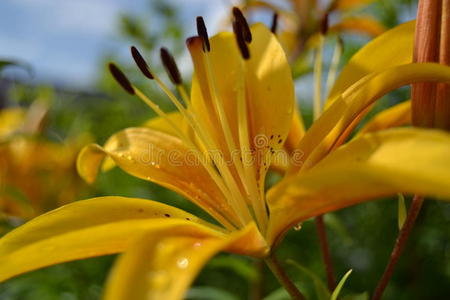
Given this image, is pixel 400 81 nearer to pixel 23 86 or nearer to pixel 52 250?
pixel 52 250

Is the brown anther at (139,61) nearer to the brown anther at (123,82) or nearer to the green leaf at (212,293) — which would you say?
the brown anther at (123,82)

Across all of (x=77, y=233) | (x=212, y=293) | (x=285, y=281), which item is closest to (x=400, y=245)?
(x=285, y=281)

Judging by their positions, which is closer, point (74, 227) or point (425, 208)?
point (74, 227)

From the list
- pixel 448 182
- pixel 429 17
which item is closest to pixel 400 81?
pixel 429 17

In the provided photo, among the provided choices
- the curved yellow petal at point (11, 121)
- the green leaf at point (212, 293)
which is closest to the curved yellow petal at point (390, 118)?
the green leaf at point (212, 293)

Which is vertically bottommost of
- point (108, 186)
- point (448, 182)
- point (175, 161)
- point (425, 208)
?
point (108, 186)
